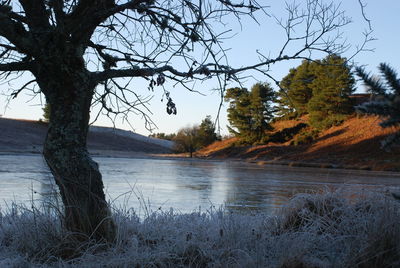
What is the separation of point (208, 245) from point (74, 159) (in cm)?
135

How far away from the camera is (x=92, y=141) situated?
2630 inches

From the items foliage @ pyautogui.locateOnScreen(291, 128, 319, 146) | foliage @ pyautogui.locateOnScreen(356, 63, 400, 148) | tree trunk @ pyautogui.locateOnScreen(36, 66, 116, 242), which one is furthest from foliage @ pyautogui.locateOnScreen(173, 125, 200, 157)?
foliage @ pyautogui.locateOnScreen(356, 63, 400, 148)

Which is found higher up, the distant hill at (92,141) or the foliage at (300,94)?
the foliage at (300,94)

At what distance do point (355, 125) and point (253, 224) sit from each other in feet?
135

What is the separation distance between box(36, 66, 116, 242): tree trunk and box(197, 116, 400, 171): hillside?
2996 cm

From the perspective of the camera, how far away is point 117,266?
3.40 meters

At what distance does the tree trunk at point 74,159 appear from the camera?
12.9ft

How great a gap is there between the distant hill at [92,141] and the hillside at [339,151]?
635 inches

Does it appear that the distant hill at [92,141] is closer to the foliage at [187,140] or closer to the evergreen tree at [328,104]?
the foliage at [187,140]

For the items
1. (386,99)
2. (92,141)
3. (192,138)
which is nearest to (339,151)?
(192,138)

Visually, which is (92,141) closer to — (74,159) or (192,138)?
(192,138)

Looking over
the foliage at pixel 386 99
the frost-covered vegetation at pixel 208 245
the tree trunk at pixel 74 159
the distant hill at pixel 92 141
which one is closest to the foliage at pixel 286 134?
the distant hill at pixel 92 141

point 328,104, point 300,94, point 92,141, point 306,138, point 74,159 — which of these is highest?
point 300,94

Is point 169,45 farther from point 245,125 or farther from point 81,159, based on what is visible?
point 245,125
